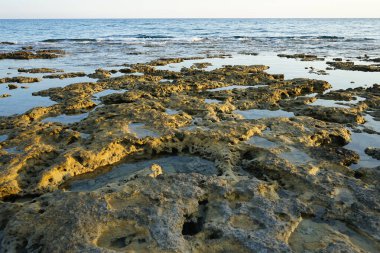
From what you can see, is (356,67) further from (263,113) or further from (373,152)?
(373,152)

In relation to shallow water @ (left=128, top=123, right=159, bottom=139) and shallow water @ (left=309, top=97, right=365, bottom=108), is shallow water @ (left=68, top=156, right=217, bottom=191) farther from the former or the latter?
shallow water @ (left=309, top=97, right=365, bottom=108)

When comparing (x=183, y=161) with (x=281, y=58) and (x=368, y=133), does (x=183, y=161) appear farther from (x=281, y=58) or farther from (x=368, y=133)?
(x=281, y=58)

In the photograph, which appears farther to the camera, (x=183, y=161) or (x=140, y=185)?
(x=183, y=161)

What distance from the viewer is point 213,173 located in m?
6.61

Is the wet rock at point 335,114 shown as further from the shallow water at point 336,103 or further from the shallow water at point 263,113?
the shallow water at point 336,103

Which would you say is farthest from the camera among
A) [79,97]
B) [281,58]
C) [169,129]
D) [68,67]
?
[281,58]

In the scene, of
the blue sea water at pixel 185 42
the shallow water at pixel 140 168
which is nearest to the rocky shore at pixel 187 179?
the shallow water at pixel 140 168

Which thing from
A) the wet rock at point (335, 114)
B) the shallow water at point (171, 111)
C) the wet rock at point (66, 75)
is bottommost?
the wet rock at point (66, 75)

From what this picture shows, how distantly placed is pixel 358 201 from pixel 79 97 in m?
9.57

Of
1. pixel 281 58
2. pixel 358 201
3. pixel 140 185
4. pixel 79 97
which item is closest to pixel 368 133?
pixel 358 201

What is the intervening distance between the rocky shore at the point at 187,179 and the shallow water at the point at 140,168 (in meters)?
0.02

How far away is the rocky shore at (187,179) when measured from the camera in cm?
445

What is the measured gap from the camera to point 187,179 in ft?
19.0

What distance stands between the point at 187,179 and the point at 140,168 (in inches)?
60.5
